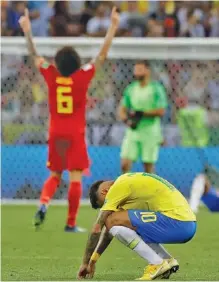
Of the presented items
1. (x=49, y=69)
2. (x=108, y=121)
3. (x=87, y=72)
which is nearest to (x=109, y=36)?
(x=87, y=72)

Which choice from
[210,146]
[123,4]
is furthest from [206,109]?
[123,4]

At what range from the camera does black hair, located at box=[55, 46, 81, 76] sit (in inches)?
512

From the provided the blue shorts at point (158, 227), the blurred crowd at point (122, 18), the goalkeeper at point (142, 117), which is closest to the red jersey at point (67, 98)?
the goalkeeper at point (142, 117)

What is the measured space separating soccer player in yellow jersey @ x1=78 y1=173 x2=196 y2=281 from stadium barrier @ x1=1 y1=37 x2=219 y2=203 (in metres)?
8.12

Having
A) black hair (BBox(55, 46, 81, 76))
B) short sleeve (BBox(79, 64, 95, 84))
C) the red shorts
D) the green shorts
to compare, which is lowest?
the green shorts

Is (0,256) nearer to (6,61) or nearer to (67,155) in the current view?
(67,155)

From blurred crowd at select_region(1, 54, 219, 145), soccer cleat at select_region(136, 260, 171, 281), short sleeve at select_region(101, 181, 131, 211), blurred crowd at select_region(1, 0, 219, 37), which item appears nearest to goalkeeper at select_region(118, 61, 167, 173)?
blurred crowd at select_region(1, 54, 219, 145)

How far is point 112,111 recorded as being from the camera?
1734 centimetres

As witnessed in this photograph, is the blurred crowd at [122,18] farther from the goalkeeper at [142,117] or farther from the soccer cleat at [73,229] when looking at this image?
the soccer cleat at [73,229]

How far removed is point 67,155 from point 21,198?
4.13 meters

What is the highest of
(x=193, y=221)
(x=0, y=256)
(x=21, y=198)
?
(x=193, y=221)

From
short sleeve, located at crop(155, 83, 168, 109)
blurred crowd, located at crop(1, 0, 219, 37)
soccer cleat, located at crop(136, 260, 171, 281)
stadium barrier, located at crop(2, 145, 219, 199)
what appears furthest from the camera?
blurred crowd, located at crop(1, 0, 219, 37)

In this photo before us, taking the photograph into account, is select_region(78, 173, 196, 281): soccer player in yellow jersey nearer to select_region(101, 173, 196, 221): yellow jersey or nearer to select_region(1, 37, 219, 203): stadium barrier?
select_region(101, 173, 196, 221): yellow jersey

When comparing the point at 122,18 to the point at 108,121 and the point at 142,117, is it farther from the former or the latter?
the point at 142,117
